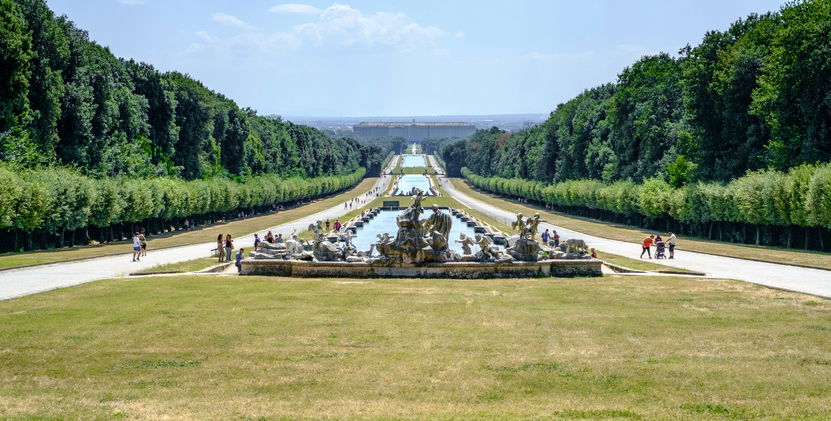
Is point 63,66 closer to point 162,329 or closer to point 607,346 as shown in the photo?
point 162,329

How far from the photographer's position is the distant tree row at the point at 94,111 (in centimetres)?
5162

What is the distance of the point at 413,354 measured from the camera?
1795 cm

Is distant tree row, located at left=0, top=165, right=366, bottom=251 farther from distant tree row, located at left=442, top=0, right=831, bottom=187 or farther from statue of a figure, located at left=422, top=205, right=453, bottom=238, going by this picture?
distant tree row, located at left=442, top=0, right=831, bottom=187

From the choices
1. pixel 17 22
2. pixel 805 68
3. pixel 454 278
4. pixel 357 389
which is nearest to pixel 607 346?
pixel 357 389

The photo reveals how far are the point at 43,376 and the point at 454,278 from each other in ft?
58.0

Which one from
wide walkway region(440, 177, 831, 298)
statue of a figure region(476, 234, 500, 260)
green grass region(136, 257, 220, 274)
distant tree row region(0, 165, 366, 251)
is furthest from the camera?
distant tree row region(0, 165, 366, 251)

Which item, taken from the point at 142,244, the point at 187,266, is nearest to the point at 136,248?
the point at 142,244

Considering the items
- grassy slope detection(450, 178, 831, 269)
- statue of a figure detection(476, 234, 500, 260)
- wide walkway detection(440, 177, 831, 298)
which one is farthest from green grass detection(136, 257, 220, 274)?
grassy slope detection(450, 178, 831, 269)

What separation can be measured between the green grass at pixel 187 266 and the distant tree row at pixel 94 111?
1884cm

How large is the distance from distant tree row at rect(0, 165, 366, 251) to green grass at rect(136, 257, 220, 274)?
1221 cm

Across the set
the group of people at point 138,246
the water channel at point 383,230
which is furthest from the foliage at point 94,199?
the water channel at point 383,230

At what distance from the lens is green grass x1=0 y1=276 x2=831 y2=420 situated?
14.2 m

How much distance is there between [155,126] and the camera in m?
79.2

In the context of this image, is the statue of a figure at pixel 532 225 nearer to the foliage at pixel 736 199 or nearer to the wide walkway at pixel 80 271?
the wide walkway at pixel 80 271
